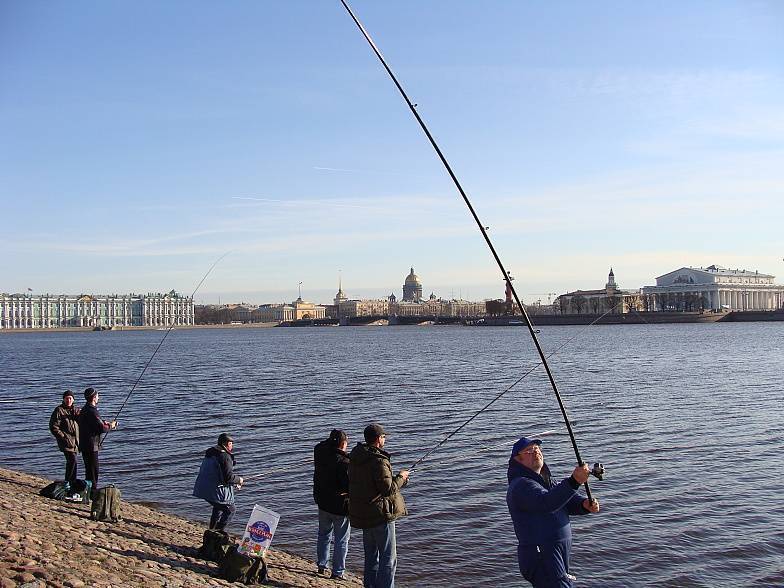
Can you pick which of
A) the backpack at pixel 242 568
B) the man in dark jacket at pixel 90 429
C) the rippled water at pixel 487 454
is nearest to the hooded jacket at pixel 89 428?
the man in dark jacket at pixel 90 429

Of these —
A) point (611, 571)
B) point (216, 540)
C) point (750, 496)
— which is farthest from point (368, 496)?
point (750, 496)

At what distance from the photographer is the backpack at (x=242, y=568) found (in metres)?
7.27

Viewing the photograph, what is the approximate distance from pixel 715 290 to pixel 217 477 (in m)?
159

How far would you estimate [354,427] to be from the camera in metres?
19.0

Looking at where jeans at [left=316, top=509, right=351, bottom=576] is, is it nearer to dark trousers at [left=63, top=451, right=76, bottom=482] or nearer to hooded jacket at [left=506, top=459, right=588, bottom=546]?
hooded jacket at [left=506, top=459, right=588, bottom=546]

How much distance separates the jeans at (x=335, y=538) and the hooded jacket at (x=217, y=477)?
985 mm

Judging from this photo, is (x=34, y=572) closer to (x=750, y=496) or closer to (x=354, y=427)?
(x=750, y=496)

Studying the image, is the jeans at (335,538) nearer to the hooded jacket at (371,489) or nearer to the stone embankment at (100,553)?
the stone embankment at (100,553)

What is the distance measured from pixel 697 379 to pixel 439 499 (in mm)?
22996

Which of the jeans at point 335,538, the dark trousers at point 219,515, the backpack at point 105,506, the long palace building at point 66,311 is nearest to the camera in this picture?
the jeans at point 335,538

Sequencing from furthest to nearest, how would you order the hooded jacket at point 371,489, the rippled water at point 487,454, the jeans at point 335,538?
the rippled water at point 487,454
the jeans at point 335,538
the hooded jacket at point 371,489

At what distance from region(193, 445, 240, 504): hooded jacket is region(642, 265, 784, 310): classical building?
146263 mm

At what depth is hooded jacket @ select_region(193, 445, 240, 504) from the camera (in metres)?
7.95

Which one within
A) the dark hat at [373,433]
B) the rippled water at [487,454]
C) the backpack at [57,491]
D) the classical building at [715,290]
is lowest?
the rippled water at [487,454]
